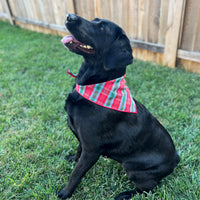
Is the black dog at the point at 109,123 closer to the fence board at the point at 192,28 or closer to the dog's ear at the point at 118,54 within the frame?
the dog's ear at the point at 118,54

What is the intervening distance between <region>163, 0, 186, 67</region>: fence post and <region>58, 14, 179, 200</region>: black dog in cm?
261

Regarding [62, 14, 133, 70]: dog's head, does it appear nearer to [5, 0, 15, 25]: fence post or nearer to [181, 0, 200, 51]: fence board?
[181, 0, 200, 51]: fence board

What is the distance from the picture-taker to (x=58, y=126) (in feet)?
8.93

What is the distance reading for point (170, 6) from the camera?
3699 millimetres

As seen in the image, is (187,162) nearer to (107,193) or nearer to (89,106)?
(107,193)

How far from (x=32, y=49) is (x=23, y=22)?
8.93 ft

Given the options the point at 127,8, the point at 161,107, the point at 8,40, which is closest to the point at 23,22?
the point at 8,40

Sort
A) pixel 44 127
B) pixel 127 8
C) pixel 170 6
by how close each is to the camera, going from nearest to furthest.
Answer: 1. pixel 44 127
2. pixel 170 6
3. pixel 127 8

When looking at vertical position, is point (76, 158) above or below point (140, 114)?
below

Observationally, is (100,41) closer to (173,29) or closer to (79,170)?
(79,170)

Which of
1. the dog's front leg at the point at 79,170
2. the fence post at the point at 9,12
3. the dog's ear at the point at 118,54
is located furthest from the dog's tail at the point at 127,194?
the fence post at the point at 9,12

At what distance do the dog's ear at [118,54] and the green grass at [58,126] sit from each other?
4.00 feet

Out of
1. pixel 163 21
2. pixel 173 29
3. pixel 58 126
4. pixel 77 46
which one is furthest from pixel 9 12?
pixel 77 46

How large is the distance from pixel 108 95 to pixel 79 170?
726 millimetres
